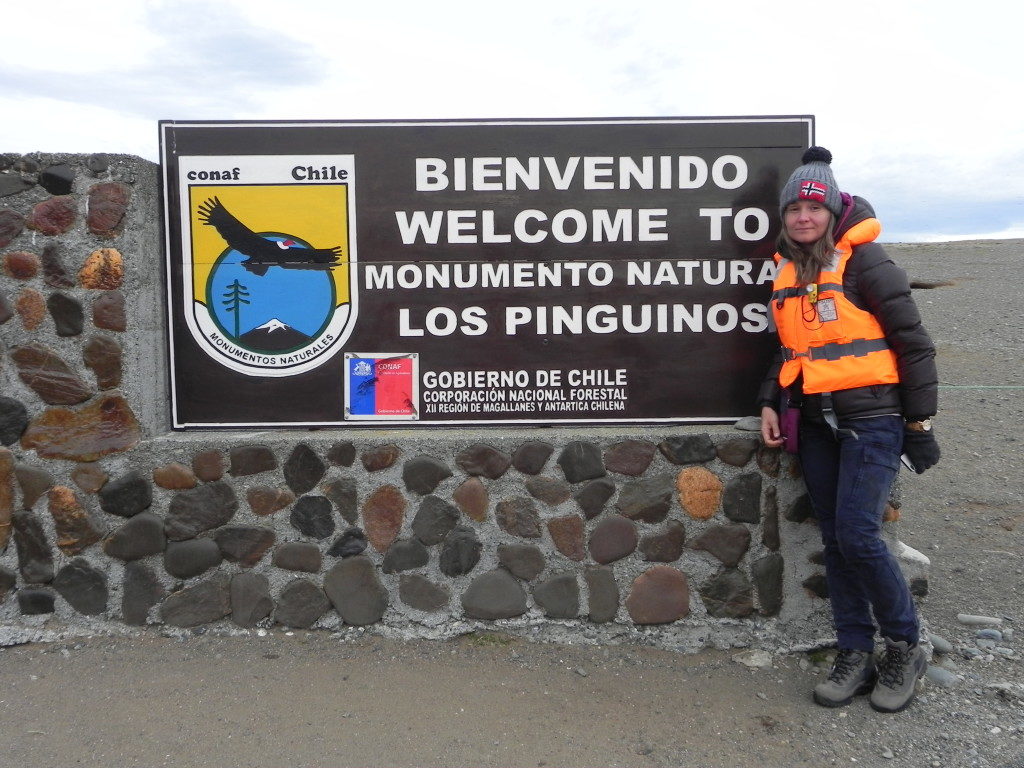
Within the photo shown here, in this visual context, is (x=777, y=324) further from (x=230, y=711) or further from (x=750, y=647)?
(x=230, y=711)

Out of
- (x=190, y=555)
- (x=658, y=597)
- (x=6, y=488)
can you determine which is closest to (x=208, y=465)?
(x=190, y=555)

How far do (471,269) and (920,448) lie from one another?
1956 mm

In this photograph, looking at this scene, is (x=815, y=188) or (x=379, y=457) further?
(x=379, y=457)

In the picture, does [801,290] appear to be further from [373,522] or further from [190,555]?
[190,555]

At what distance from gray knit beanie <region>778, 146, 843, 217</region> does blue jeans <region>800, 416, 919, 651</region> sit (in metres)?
0.84

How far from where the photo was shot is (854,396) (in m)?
3.04

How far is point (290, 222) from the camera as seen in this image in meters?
3.61

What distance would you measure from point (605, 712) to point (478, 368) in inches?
59.9

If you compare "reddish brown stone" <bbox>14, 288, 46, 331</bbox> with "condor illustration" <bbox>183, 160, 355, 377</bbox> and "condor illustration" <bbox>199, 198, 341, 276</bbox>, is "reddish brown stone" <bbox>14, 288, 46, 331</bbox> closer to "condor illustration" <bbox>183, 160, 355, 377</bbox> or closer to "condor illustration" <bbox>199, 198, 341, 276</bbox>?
"condor illustration" <bbox>183, 160, 355, 377</bbox>

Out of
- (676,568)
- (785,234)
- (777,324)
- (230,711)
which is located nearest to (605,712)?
(676,568)

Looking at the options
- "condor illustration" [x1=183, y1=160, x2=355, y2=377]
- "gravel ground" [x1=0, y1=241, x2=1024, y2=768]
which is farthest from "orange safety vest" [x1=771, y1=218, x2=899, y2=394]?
"condor illustration" [x1=183, y1=160, x2=355, y2=377]

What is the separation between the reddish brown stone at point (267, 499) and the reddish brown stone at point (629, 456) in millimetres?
1406

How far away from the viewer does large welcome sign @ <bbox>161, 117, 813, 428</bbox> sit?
3607 mm

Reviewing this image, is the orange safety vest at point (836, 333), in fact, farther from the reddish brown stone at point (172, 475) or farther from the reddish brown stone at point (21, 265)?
the reddish brown stone at point (21, 265)
